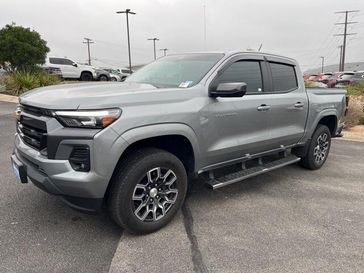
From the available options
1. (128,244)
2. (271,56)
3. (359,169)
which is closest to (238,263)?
(128,244)

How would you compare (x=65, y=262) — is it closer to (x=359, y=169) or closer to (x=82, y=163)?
(x=82, y=163)

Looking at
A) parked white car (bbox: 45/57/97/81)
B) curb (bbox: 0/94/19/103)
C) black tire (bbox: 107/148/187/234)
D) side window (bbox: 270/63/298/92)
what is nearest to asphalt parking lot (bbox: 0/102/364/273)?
black tire (bbox: 107/148/187/234)

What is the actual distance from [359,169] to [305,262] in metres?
3.52

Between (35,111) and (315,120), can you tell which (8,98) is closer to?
(35,111)

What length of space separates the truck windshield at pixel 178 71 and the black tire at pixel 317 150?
94.5 inches

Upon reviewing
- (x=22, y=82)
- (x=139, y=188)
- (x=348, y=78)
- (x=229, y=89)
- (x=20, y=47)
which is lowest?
(x=348, y=78)

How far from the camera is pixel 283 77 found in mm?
4898

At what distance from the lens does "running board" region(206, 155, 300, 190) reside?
12.5 feet

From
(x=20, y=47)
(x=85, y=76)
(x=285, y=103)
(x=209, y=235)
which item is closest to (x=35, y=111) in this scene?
(x=209, y=235)

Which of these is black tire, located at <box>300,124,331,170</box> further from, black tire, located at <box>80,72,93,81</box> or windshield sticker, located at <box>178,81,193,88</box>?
black tire, located at <box>80,72,93,81</box>

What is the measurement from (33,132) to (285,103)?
3.19 m

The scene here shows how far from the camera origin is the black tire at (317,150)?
545 centimetres

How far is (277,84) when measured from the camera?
4703mm

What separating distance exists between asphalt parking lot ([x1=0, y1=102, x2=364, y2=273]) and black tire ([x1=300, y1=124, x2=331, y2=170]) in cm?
78
